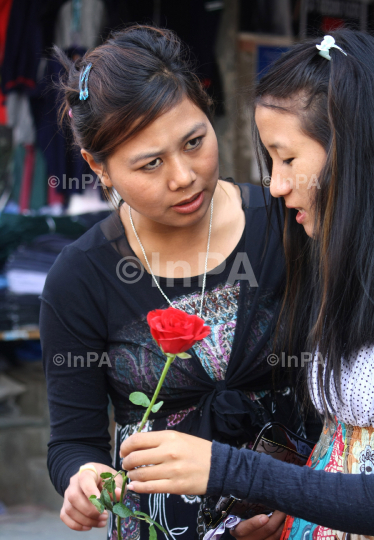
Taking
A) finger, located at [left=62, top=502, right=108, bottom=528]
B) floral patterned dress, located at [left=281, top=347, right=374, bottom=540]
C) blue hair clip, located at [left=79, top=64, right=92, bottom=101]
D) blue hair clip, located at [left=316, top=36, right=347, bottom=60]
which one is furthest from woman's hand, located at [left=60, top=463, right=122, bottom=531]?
blue hair clip, located at [left=316, top=36, right=347, bottom=60]

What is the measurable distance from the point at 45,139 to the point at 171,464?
295cm

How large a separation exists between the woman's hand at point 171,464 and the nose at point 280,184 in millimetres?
588

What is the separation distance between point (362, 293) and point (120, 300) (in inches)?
27.3

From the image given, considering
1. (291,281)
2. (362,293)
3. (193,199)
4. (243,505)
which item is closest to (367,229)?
(362,293)

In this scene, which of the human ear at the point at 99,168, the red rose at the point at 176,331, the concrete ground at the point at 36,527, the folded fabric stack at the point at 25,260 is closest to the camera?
the red rose at the point at 176,331

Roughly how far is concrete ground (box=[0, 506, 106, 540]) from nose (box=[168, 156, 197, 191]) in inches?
99.7

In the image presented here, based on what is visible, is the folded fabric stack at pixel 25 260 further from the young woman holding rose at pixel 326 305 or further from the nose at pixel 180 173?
the young woman holding rose at pixel 326 305

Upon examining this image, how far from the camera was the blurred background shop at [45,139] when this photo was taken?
134 inches

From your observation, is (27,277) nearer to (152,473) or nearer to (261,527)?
(261,527)

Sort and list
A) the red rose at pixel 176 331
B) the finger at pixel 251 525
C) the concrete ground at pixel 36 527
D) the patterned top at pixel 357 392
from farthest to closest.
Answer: the concrete ground at pixel 36 527 < the finger at pixel 251 525 < the patterned top at pixel 357 392 < the red rose at pixel 176 331

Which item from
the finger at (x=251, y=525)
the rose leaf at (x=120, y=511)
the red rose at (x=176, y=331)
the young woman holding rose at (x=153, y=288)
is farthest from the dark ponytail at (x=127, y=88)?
the finger at (x=251, y=525)

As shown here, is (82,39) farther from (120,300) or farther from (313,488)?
(313,488)

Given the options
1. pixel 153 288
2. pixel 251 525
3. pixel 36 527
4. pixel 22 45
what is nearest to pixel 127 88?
pixel 153 288

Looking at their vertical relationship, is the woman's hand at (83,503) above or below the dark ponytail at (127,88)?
below
